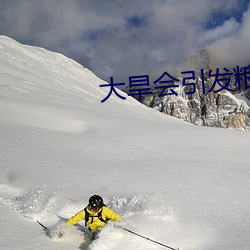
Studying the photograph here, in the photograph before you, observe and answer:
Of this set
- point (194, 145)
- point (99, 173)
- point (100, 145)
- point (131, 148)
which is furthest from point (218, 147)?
point (99, 173)

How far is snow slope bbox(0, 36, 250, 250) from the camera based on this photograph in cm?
534

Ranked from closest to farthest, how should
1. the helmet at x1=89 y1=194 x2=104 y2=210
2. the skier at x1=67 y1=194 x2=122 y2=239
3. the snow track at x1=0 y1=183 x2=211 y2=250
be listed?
the snow track at x1=0 y1=183 x2=211 y2=250
the helmet at x1=89 y1=194 x2=104 y2=210
the skier at x1=67 y1=194 x2=122 y2=239

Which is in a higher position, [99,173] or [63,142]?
[63,142]

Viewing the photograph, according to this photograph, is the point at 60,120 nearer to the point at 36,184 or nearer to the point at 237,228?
the point at 36,184

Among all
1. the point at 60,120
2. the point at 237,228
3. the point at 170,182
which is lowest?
the point at 237,228

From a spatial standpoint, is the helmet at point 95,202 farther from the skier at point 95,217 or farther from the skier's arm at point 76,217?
the skier's arm at point 76,217

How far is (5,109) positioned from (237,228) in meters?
14.2

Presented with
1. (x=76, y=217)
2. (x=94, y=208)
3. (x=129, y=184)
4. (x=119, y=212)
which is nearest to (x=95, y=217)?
(x=94, y=208)

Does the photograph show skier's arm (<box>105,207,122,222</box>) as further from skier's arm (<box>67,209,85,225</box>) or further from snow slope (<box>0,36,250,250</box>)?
skier's arm (<box>67,209,85,225</box>)

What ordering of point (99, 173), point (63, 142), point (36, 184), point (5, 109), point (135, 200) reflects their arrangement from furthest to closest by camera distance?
point (5, 109) → point (63, 142) → point (99, 173) → point (36, 184) → point (135, 200)

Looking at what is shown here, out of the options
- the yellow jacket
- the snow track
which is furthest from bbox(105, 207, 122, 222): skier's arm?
the snow track

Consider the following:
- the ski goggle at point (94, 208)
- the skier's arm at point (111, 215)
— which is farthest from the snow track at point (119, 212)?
the ski goggle at point (94, 208)

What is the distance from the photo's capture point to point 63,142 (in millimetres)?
11875

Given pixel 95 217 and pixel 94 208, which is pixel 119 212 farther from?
pixel 94 208
